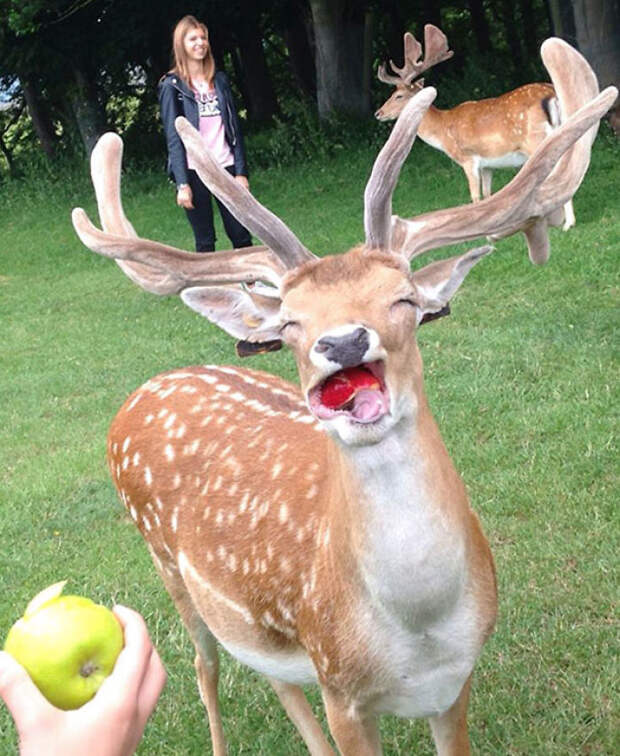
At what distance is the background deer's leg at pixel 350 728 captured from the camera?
112 inches

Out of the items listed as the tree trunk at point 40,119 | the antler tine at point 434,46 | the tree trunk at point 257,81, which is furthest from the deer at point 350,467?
the tree trunk at point 257,81

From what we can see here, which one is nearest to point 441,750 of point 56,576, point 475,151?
point 56,576

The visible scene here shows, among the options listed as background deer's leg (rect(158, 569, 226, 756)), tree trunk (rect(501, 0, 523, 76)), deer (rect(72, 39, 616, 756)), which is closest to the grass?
background deer's leg (rect(158, 569, 226, 756))

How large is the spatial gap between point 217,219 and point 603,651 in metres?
11.0

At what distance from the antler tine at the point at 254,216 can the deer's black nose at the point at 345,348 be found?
1.58ft

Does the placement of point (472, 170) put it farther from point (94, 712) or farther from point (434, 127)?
point (94, 712)

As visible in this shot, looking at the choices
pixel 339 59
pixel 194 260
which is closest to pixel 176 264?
Answer: pixel 194 260

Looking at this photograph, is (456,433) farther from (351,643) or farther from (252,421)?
(351,643)

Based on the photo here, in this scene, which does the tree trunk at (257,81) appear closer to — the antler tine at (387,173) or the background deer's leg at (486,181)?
the background deer's leg at (486,181)

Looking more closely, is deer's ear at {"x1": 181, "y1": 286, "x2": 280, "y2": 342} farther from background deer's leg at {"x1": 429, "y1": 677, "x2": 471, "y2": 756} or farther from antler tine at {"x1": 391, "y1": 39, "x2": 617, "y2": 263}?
background deer's leg at {"x1": 429, "y1": 677, "x2": 471, "y2": 756}

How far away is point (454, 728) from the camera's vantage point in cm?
303

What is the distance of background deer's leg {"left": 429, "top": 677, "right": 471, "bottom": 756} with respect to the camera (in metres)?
2.99

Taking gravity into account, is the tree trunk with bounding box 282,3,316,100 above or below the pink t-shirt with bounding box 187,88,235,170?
below

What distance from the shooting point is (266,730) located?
12.7 feet
